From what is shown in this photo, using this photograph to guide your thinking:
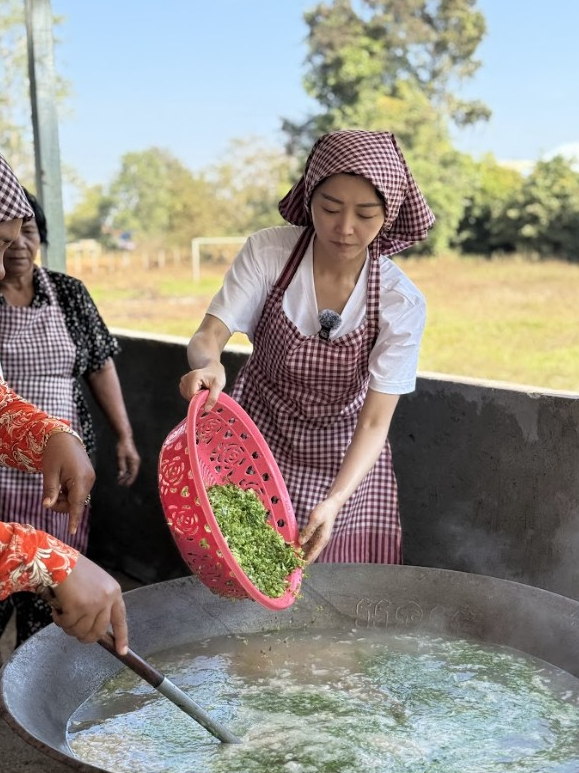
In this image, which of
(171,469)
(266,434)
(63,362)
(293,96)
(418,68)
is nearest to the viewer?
(171,469)

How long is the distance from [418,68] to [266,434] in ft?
78.1

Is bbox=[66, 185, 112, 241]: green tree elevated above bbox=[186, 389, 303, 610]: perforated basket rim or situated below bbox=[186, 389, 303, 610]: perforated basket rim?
above

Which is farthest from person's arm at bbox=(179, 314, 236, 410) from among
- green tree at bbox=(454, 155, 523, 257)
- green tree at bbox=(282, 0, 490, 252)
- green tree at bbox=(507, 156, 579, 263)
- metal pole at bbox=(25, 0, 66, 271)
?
green tree at bbox=(454, 155, 523, 257)

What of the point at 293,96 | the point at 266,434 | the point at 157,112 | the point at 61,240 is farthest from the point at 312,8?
the point at 266,434

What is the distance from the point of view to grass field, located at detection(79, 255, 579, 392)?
16.2 meters

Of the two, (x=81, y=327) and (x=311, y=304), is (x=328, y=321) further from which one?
(x=81, y=327)

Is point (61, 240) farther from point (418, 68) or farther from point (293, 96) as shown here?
point (293, 96)

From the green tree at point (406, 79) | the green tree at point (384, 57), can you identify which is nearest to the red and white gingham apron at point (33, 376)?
the green tree at point (406, 79)

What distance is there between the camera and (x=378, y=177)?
2.16 m

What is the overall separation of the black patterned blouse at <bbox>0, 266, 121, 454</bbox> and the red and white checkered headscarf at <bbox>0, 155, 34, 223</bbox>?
1.34 metres

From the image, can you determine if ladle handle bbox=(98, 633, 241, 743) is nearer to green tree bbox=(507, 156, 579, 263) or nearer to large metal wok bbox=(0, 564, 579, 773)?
large metal wok bbox=(0, 564, 579, 773)

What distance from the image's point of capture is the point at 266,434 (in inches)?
101

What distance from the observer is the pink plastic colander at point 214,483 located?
1.80 m

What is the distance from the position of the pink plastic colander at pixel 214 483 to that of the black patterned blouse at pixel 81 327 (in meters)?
0.88
